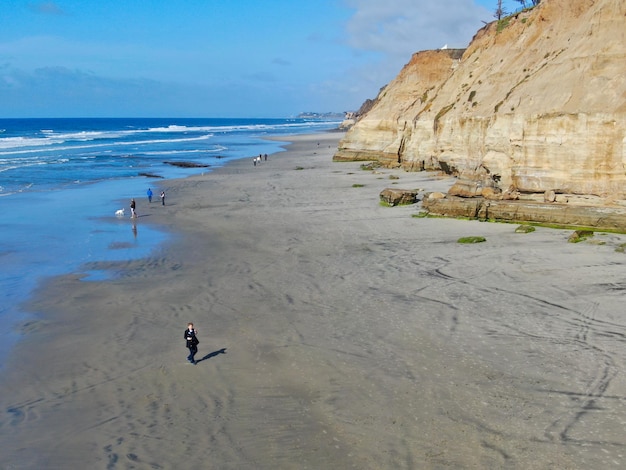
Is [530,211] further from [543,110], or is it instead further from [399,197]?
[399,197]

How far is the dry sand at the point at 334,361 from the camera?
9.41m

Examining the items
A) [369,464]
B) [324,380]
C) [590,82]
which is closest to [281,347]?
[324,380]

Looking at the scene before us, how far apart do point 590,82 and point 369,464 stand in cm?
Answer: 2272

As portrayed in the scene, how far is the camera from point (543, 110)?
25.8 meters

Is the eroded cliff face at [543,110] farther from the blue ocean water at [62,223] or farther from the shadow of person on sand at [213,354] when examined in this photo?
the shadow of person on sand at [213,354]

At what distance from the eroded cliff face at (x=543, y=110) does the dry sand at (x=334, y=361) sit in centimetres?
406

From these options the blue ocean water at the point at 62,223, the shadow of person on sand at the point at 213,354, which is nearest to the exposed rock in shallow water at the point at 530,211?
the blue ocean water at the point at 62,223

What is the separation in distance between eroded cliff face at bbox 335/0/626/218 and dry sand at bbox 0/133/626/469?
406 centimetres

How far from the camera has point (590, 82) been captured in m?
25.1

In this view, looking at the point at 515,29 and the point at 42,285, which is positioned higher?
the point at 515,29

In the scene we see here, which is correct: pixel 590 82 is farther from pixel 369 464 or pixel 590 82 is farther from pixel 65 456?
pixel 65 456

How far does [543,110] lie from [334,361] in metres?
18.9

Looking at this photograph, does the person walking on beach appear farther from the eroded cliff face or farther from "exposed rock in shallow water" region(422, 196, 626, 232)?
the eroded cliff face

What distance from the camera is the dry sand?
941cm
